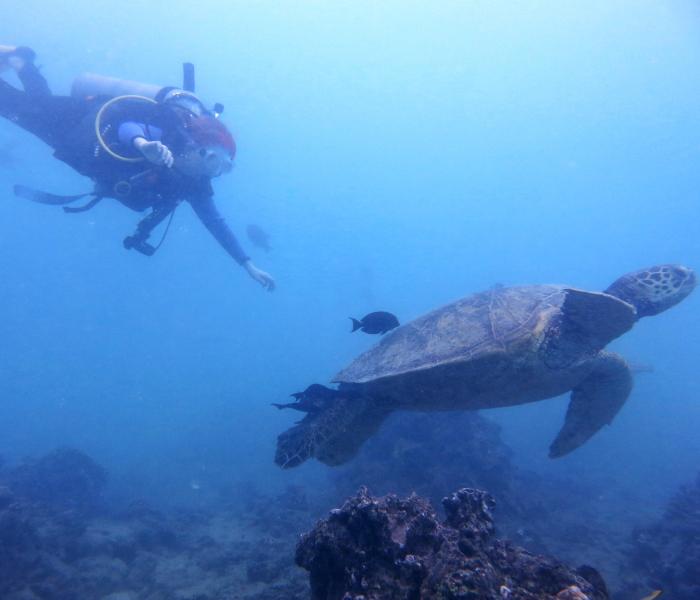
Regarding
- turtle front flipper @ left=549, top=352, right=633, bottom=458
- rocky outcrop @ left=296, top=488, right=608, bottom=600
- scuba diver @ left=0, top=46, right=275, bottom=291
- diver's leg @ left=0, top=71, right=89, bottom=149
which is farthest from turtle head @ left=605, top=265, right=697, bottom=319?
diver's leg @ left=0, top=71, right=89, bottom=149

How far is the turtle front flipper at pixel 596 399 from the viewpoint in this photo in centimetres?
634

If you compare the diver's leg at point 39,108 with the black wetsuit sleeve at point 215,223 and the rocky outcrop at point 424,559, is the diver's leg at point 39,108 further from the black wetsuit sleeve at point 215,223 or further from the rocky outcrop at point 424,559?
the rocky outcrop at point 424,559

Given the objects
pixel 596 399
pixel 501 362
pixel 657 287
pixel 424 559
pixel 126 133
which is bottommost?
pixel 596 399

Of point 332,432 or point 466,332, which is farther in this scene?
point 332,432

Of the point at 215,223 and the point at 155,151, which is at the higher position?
the point at 155,151

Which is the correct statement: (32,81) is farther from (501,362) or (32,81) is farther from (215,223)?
(501,362)

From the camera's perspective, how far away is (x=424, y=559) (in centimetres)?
239

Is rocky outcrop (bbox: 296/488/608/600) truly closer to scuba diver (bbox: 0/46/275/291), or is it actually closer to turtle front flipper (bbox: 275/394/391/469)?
turtle front flipper (bbox: 275/394/391/469)

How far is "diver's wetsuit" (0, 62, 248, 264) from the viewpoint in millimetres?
8805

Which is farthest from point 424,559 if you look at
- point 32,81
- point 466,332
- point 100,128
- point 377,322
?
point 32,81

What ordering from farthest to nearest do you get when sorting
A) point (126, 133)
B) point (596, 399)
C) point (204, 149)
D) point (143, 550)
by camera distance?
point (143, 550), point (204, 149), point (126, 133), point (596, 399)

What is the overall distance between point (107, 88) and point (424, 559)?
38.7 ft

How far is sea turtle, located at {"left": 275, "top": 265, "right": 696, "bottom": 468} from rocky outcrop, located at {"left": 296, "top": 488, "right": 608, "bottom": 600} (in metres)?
2.86

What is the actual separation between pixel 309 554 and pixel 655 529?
11.7 meters
